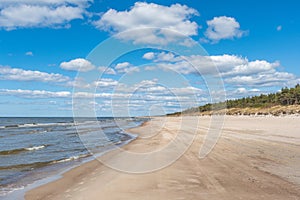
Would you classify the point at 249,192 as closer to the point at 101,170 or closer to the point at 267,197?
the point at 267,197

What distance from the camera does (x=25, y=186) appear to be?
995 centimetres

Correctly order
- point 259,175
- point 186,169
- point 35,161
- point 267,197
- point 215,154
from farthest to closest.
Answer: point 35,161 < point 215,154 < point 186,169 < point 259,175 < point 267,197

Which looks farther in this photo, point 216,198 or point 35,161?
point 35,161

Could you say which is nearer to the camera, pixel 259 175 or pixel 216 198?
pixel 216 198

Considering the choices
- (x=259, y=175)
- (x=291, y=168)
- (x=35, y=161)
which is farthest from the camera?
(x=35, y=161)

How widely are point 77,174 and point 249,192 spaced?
687cm

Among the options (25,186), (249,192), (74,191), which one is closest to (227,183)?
(249,192)

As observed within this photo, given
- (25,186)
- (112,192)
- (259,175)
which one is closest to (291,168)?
(259,175)

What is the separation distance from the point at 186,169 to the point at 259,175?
8.76 ft

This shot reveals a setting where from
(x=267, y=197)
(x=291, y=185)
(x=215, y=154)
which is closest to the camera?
(x=267, y=197)

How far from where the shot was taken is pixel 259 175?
31.0 ft

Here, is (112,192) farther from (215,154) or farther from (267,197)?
(215,154)

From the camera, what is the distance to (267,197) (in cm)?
707

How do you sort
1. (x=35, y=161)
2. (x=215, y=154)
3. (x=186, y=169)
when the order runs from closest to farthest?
(x=186, y=169) < (x=215, y=154) < (x=35, y=161)
